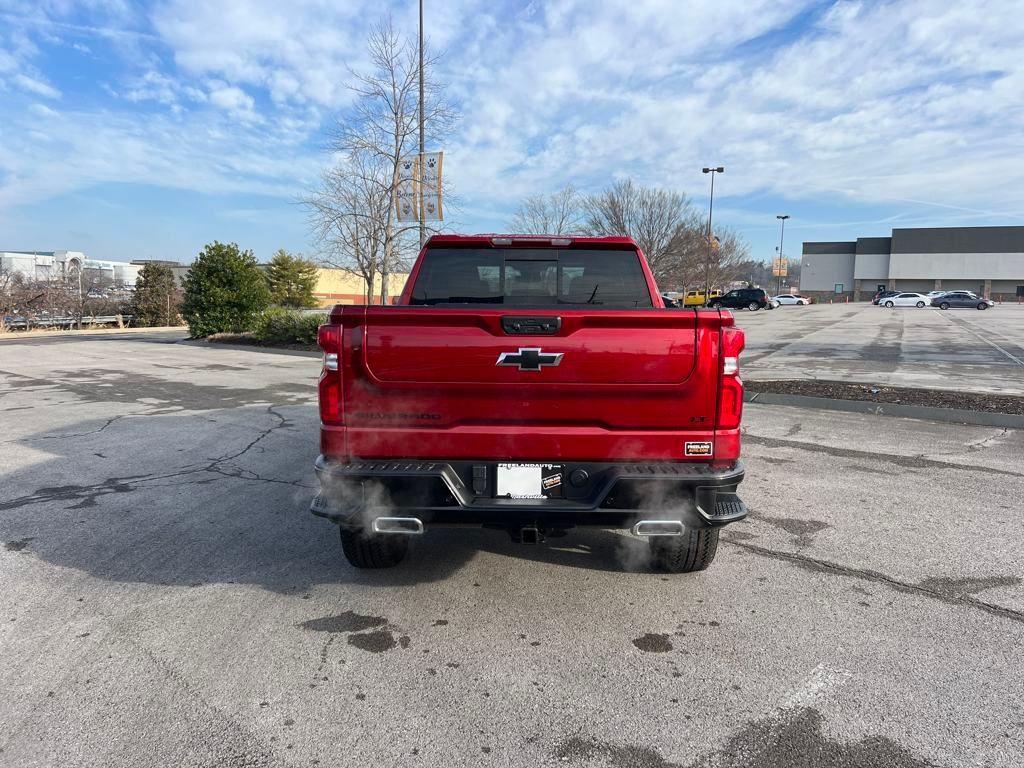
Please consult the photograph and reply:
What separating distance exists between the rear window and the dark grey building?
9510 cm

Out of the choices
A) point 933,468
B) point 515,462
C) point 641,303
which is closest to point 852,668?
point 515,462

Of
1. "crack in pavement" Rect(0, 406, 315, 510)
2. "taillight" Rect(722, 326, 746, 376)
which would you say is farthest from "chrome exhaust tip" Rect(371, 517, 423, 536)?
"crack in pavement" Rect(0, 406, 315, 510)

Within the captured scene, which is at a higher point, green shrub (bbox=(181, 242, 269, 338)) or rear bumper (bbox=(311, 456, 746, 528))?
green shrub (bbox=(181, 242, 269, 338))

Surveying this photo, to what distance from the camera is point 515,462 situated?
10.2ft

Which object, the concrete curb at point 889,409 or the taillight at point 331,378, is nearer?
the taillight at point 331,378

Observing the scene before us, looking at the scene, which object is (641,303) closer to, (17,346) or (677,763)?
(677,763)

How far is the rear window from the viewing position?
4.26 metres

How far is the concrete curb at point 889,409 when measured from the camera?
27.3 feet

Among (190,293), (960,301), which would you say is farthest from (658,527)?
(960,301)

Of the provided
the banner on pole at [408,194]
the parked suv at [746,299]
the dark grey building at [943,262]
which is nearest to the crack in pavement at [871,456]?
the banner on pole at [408,194]

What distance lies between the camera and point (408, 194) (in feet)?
53.7

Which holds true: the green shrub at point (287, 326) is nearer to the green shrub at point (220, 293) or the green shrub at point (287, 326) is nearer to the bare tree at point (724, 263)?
the green shrub at point (220, 293)

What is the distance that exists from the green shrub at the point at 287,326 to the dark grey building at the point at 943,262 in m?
86.1

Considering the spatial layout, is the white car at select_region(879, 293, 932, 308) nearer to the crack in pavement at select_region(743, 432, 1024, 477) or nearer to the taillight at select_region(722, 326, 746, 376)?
the crack in pavement at select_region(743, 432, 1024, 477)
